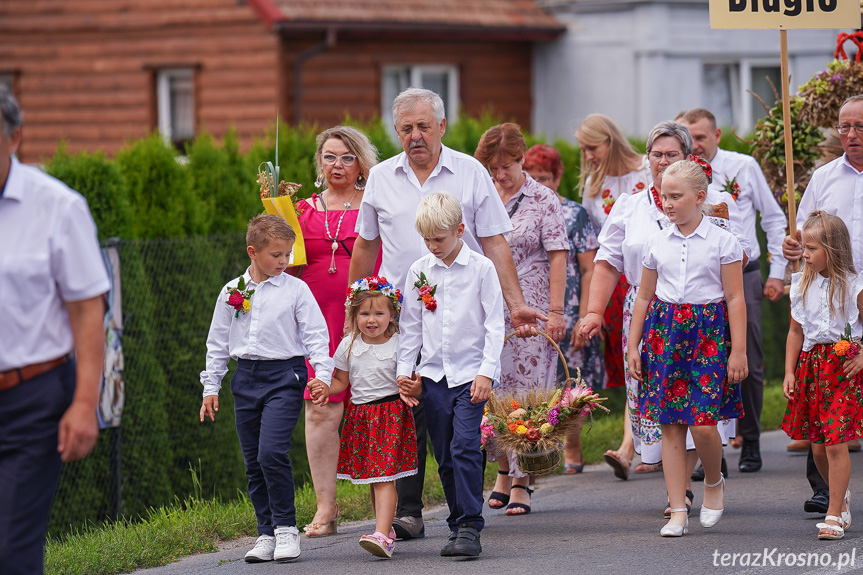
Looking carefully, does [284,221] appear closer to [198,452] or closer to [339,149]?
[339,149]

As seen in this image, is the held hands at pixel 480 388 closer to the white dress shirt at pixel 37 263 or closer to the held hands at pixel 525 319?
the held hands at pixel 525 319

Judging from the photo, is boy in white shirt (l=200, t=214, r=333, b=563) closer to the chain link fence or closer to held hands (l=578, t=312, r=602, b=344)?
held hands (l=578, t=312, r=602, b=344)

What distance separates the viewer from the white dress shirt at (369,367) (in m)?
6.31

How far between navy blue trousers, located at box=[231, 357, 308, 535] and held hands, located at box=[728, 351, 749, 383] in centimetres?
214

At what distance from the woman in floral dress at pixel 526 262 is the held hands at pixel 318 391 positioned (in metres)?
1.52

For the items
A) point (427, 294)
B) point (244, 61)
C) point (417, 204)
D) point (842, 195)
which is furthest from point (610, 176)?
point (244, 61)

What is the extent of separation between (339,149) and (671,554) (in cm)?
289

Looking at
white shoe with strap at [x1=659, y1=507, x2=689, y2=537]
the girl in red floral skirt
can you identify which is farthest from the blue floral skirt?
white shoe with strap at [x1=659, y1=507, x2=689, y2=537]

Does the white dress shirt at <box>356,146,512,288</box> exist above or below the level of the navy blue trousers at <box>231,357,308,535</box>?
above

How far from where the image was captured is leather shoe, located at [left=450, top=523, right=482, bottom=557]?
19.8 feet

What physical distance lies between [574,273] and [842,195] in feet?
6.96

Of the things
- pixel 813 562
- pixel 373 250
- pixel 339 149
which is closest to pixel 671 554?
pixel 813 562

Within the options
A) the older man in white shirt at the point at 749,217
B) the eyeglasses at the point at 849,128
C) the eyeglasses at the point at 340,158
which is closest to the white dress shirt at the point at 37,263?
the eyeglasses at the point at 340,158

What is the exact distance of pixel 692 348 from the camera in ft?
20.9
